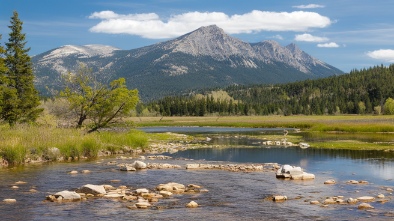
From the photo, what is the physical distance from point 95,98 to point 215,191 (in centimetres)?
3109

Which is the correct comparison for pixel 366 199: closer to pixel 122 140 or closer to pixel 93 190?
pixel 93 190

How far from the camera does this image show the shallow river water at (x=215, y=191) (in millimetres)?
19953

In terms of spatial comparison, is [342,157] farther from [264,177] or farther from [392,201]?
[392,201]

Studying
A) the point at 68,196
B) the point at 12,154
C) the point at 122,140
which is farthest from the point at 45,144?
the point at 68,196

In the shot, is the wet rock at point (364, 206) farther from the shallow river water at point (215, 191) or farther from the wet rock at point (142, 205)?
the wet rock at point (142, 205)

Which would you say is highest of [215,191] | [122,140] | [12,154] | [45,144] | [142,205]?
[45,144]

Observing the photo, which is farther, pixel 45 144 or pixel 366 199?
pixel 45 144

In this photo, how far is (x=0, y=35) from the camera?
5238cm

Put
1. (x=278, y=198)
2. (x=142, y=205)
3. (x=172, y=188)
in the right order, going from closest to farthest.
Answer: (x=142, y=205), (x=278, y=198), (x=172, y=188)

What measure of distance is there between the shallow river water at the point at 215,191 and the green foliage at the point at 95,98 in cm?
1206

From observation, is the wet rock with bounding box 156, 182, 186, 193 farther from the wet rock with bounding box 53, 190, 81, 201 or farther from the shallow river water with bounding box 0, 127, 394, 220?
the wet rock with bounding box 53, 190, 81, 201

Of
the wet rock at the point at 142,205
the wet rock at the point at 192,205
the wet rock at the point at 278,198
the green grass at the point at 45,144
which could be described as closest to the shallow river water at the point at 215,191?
the wet rock at the point at 192,205

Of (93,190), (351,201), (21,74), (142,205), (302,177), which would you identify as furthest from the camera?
(21,74)

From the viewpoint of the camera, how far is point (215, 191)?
1030 inches
